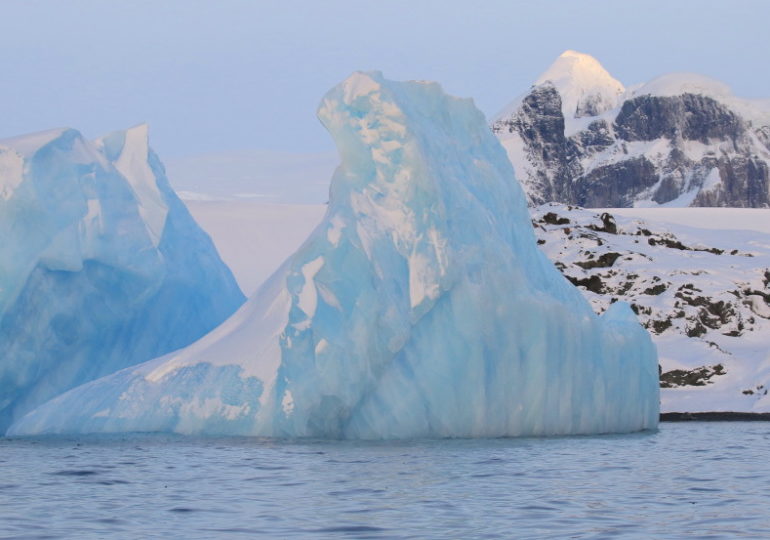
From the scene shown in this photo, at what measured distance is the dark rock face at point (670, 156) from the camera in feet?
472

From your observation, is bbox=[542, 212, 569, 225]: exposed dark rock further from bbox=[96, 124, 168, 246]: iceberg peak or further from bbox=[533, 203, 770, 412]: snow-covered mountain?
bbox=[96, 124, 168, 246]: iceberg peak

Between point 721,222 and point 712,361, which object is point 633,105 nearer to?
point 721,222

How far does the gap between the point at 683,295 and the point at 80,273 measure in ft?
68.3

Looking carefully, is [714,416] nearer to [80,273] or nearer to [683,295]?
[683,295]

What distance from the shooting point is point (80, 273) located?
2334 centimetres

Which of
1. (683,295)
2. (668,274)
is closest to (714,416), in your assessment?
(683,295)

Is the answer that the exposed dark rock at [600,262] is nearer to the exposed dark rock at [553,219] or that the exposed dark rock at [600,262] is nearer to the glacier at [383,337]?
the exposed dark rock at [553,219]

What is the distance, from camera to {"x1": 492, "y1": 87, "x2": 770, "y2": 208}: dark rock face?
143875 mm

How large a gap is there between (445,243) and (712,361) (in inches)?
731

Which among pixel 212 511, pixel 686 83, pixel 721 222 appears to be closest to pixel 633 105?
pixel 686 83

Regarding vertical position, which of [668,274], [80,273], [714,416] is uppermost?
[668,274]

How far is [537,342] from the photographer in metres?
20.4

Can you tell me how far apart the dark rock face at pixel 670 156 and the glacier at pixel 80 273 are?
11793cm

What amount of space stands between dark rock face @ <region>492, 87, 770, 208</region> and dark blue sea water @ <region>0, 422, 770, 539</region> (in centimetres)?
12477
